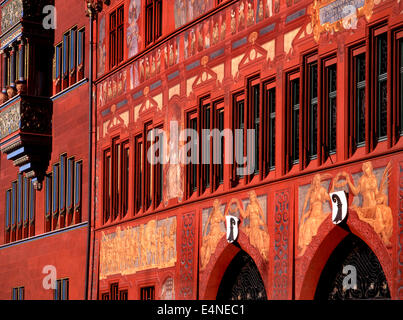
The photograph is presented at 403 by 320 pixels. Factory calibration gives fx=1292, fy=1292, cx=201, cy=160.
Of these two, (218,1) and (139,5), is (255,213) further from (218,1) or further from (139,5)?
(139,5)

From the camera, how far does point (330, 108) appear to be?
2312cm

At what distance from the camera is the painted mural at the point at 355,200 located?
2091 centimetres

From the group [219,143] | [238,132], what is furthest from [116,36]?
[238,132]

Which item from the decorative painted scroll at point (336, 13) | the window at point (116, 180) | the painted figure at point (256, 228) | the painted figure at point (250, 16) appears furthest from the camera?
the window at point (116, 180)

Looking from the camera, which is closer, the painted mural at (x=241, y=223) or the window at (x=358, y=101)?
the window at (x=358, y=101)

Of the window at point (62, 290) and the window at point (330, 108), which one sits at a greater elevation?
the window at point (330, 108)

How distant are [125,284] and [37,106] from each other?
8527 mm

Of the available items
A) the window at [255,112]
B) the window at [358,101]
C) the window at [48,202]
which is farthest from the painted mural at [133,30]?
the window at [358,101]

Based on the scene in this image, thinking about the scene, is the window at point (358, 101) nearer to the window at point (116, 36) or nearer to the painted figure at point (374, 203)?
the painted figure at point (374, 203)

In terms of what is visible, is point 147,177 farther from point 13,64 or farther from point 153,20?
point 13,64

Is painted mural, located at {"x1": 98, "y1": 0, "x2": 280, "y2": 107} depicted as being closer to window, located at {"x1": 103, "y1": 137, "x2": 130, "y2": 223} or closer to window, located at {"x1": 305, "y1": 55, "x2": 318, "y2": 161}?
window, located at {"x1": 103, "y1": 137, "x2": 130, "y2": 223}

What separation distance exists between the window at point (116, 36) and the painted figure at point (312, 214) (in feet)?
37.9

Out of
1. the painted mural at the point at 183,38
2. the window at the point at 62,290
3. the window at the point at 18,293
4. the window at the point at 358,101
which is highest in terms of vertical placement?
the painted mural at the point at 183,38

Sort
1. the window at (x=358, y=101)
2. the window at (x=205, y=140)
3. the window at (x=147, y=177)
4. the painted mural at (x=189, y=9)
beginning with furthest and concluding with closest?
the window at (x=147, y=177)
the painted mural at (x=189, y=9)
the window at (x=205, y=140)
the window at (x=358, y=101)
